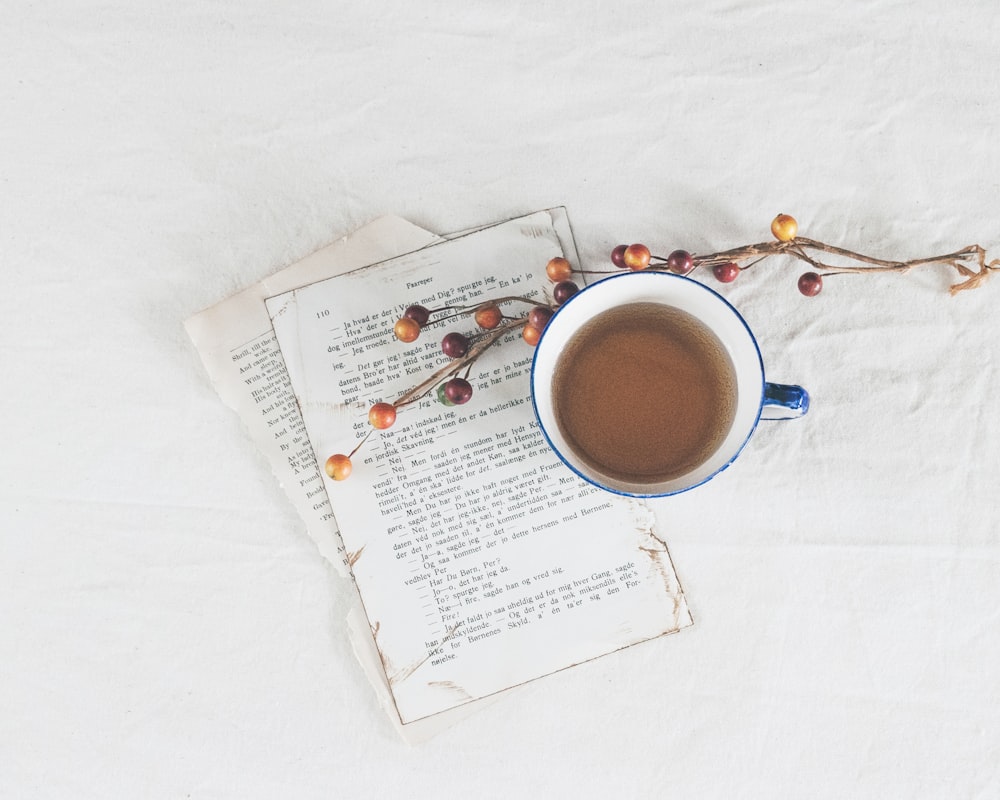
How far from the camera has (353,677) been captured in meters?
0.73

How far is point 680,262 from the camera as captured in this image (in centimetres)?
68

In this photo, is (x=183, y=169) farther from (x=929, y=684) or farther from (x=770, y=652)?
(x=929, y=684)

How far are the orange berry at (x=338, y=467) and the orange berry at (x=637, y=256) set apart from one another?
0.31 meters

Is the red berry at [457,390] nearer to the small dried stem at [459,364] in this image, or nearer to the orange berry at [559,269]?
the small dried stem at [459,364]

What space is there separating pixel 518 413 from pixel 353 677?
300 mm

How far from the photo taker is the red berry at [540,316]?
67 centimetres

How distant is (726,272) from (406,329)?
30 centimetres

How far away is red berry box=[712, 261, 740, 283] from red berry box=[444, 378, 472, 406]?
252 mm

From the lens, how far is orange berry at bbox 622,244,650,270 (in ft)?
2.19

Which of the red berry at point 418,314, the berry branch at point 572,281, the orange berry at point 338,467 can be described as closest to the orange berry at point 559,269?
the berry branch at point 572,281

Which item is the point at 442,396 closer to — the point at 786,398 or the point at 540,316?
the point at 540,316

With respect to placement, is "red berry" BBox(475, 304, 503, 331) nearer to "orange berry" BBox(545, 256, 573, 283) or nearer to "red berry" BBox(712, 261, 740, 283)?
"orange berry" BBox(545, 256, 573, 283)

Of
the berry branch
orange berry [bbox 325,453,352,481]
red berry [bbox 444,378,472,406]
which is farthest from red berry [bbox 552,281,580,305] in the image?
orange berry [bbox 325,453,352,481]

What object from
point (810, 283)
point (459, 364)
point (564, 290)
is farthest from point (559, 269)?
point (810, 283)
